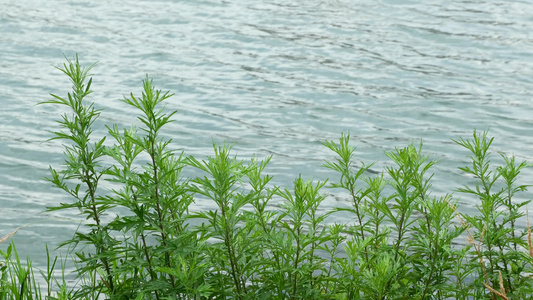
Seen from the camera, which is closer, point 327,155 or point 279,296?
point 279,296

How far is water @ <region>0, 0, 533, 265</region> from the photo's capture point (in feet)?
29.6

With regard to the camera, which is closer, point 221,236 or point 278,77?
point 221,236

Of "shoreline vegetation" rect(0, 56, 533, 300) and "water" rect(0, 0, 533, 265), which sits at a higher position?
"water" rect(0, 0, 533, 265)

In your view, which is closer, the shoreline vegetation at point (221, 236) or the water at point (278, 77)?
the shoreline vegetation at point (221, 236)

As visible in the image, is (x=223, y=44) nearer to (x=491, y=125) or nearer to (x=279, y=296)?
(x=491, y=125)

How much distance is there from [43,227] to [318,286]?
4.04 metres

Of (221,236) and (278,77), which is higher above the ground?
(278,77)

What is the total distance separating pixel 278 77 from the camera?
11.9m

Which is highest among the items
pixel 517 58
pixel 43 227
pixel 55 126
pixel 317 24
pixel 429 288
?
pixel 317 24

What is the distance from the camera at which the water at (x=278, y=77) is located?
29.6ft

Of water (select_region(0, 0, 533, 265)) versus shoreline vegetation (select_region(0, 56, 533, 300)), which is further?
water (select_region(0, 0, 533, 265))

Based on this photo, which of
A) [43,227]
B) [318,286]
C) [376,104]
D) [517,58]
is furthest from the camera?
[517,58]

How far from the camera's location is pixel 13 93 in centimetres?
1082

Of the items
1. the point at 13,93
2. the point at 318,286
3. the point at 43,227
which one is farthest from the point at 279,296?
the point at 13,93
